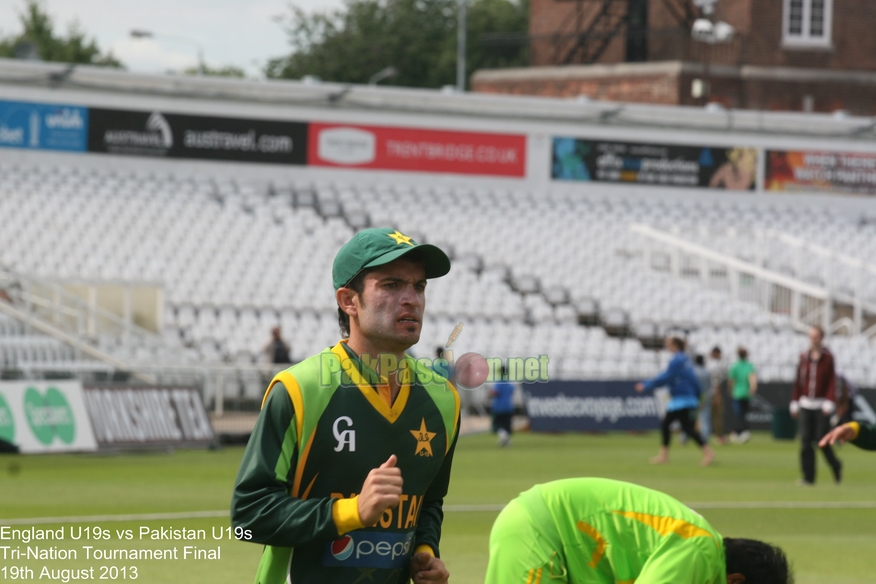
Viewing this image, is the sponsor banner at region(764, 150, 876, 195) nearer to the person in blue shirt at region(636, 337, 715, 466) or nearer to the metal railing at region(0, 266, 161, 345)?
the metal railing at region(0, 266, 161, 345)

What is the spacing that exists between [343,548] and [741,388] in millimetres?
22607

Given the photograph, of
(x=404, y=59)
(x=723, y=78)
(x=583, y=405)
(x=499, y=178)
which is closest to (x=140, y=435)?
(x=583, y=405)

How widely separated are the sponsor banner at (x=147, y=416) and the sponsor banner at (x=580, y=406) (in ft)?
25.0

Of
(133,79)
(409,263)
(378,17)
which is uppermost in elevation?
(378,17)

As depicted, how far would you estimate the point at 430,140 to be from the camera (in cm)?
4009

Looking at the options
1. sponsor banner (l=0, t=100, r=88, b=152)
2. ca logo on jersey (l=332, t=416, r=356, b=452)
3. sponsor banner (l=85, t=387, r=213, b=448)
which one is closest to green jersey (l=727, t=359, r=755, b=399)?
sponsor banner (l=85, t=387, r=213, b=448)

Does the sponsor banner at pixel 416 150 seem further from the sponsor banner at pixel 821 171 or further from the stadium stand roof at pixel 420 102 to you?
the sponsor banner at pixel 821 171

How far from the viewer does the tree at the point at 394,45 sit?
7362 centimetres

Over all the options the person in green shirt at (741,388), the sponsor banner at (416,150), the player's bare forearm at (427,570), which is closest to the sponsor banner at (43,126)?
the sponsor banner at (416,150)

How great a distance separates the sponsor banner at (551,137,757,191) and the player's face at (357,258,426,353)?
125 ft

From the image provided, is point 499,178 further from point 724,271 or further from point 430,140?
point 724,271

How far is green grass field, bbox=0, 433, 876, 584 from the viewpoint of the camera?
10.2 meters

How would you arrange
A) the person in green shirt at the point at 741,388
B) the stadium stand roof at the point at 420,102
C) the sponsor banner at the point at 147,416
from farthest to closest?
the stadium stand roof at the point at 420,102 < the person in green shirt at the point at 741,388 < the sponsor banner at the point at 147,416

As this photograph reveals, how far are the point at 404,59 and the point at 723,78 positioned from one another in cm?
2861
